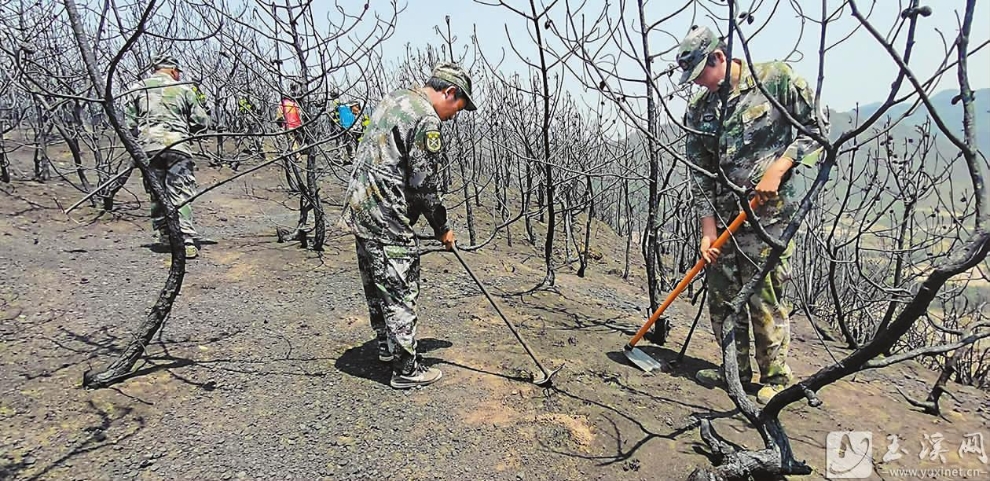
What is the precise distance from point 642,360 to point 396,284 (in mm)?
1628

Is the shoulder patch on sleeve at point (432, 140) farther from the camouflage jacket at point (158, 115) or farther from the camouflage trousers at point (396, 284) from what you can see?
the camouflage jacket at point (158, 115)

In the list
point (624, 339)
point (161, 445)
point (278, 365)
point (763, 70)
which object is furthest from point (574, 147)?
point (161, 445)

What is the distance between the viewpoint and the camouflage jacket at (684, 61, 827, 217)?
8.73 ft

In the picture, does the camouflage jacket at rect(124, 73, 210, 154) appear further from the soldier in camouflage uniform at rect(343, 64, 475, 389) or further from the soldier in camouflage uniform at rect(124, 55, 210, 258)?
the soldier in camouflage uniform at rect(343, 64, 475, 389)

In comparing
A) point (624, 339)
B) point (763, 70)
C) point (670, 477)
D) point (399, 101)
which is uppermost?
point (763, 70)

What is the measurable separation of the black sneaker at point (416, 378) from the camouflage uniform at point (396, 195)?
123 mm

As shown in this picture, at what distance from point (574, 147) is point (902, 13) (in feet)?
20.5

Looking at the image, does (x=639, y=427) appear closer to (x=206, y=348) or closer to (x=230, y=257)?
(x=206, y=348)

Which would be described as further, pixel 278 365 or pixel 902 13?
pixel 278 365

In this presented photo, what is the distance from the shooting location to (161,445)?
233 centimetres

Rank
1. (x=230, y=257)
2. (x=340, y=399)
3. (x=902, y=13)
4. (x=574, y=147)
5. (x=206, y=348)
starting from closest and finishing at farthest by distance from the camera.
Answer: (x=902, y=13) → (x=340, y=399) → (x=206, y=348) → (x=230, y=257) → (x=574, y=147)

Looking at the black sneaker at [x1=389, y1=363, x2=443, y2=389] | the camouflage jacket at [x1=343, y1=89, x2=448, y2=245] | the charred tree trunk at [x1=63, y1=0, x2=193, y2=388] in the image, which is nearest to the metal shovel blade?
the black sneaker at [x1=389, y1=363, x2=443, y2=389]

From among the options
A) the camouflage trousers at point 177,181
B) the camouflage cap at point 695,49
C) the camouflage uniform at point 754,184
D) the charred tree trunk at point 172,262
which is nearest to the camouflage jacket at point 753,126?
the camouflage uniform at point 754,184

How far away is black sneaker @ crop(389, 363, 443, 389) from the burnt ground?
0.15ft
